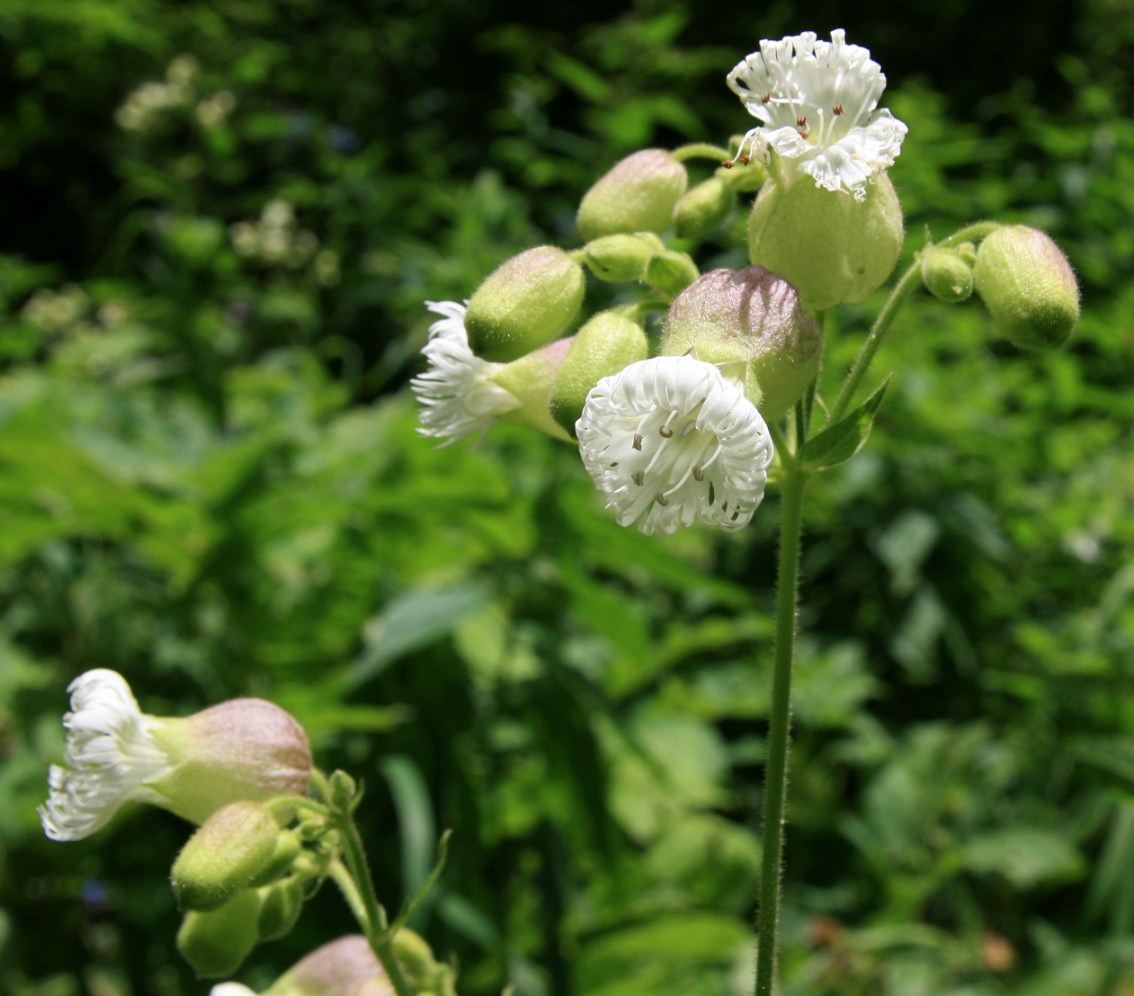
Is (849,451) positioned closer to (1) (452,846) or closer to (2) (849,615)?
(1) (452,846)

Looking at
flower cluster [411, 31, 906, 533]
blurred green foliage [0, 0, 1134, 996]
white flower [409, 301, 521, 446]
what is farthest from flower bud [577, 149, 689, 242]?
blurred green foliage [0, 0, 1134, 996]

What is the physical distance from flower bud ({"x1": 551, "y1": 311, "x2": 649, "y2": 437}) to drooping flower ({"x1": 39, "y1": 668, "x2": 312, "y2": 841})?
30 cm

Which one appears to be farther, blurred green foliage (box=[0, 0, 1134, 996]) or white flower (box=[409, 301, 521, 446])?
blurred green foliage (box=[0, 0, 1134, 996])

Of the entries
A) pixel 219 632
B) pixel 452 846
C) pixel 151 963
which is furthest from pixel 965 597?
pixel 151 963

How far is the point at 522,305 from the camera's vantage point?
0.70 metres

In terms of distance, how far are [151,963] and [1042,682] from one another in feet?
5.18

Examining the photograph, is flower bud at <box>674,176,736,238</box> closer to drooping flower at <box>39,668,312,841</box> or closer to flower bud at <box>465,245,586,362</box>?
flower bud at <box>465,245,586,362</box>

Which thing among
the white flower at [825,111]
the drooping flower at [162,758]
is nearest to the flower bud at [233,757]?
the drooping flower at [162,758]

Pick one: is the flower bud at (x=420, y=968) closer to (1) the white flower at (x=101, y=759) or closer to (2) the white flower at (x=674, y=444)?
(1) the white flower at (x=101, y=759)

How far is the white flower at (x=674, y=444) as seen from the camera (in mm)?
588

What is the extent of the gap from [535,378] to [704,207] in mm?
154

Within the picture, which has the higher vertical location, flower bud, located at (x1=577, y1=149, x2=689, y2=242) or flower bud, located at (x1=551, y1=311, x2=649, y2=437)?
flower bud, located at (x1=577, y1=149, x2=689, y2=242)

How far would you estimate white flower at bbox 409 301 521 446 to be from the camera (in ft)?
2.65

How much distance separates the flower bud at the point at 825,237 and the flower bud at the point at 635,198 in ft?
0.27
